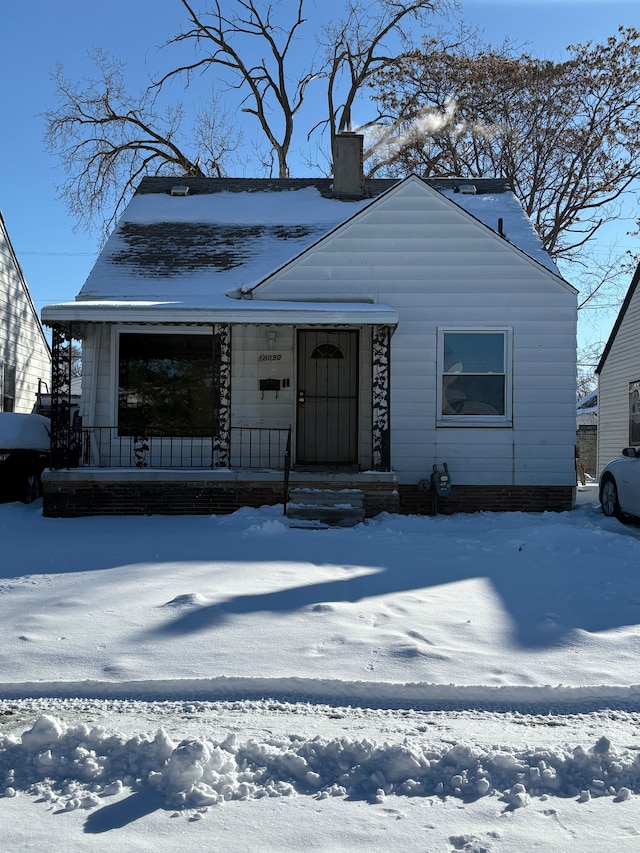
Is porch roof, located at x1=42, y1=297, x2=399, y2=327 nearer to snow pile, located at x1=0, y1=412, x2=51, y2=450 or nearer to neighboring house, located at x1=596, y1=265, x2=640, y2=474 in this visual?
snow pile, located at x1=0, y1=412, x2=51, y2=450

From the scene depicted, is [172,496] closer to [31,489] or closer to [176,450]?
[176,450]

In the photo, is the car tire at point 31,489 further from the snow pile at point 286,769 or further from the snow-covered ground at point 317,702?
the snow pile at point 286,769

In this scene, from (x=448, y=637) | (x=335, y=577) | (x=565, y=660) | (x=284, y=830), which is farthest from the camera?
(x=335, y=577)

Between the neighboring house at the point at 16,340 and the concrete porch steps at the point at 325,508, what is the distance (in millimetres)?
9438

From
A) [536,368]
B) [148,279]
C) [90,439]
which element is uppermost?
[148,279]

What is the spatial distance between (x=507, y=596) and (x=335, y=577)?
1.48 meters

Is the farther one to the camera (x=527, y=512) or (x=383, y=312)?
(x=527, y=512)

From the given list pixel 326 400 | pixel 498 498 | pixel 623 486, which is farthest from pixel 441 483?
pixel 623 486

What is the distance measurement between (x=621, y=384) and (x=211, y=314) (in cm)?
1317

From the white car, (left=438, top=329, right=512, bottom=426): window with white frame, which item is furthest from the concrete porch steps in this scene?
the white car

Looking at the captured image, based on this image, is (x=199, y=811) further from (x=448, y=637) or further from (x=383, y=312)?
(x=383, y=312)

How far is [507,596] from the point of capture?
6059 millimetres

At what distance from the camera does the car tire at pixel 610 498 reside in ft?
36.6

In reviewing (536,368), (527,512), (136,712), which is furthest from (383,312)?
(136,712)
